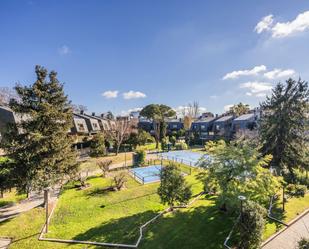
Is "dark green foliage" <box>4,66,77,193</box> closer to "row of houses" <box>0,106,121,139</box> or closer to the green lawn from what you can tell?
the green lawn

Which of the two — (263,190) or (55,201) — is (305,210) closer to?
(263,190)

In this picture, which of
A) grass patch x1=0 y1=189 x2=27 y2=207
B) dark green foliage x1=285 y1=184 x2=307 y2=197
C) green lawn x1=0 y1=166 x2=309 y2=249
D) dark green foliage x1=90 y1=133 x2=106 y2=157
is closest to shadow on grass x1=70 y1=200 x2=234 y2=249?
green lawn x1=0 y1=166 x2=309 y2=249

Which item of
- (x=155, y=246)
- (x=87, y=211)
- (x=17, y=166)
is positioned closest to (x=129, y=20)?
(x=17, y=166)

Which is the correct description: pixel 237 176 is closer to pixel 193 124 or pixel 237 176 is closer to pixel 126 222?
pixel 126 222

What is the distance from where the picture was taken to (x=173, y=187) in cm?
1320

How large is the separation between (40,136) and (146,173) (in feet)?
47.5

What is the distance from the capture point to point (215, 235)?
443 inches

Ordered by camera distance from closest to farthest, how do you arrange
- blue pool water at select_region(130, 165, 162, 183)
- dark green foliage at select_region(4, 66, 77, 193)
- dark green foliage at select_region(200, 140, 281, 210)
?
1. dark green foliage at select_region(200, 140, 281, 210)
2. dark green foliage at select_region(4, 66, 77, 193)
3. blue pool water at select_region(130, 165, 162, 183)

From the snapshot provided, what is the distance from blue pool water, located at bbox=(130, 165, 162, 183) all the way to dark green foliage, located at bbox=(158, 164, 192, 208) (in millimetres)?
7381

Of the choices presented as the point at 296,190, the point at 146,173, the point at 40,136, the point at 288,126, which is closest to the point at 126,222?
the point at 40,136

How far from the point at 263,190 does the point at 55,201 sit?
1593 centimetres

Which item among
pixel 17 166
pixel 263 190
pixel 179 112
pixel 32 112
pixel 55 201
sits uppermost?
pixel 179 112

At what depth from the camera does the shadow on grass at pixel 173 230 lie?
10533 mm

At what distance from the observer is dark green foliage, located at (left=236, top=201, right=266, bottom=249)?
9395 millimetres
